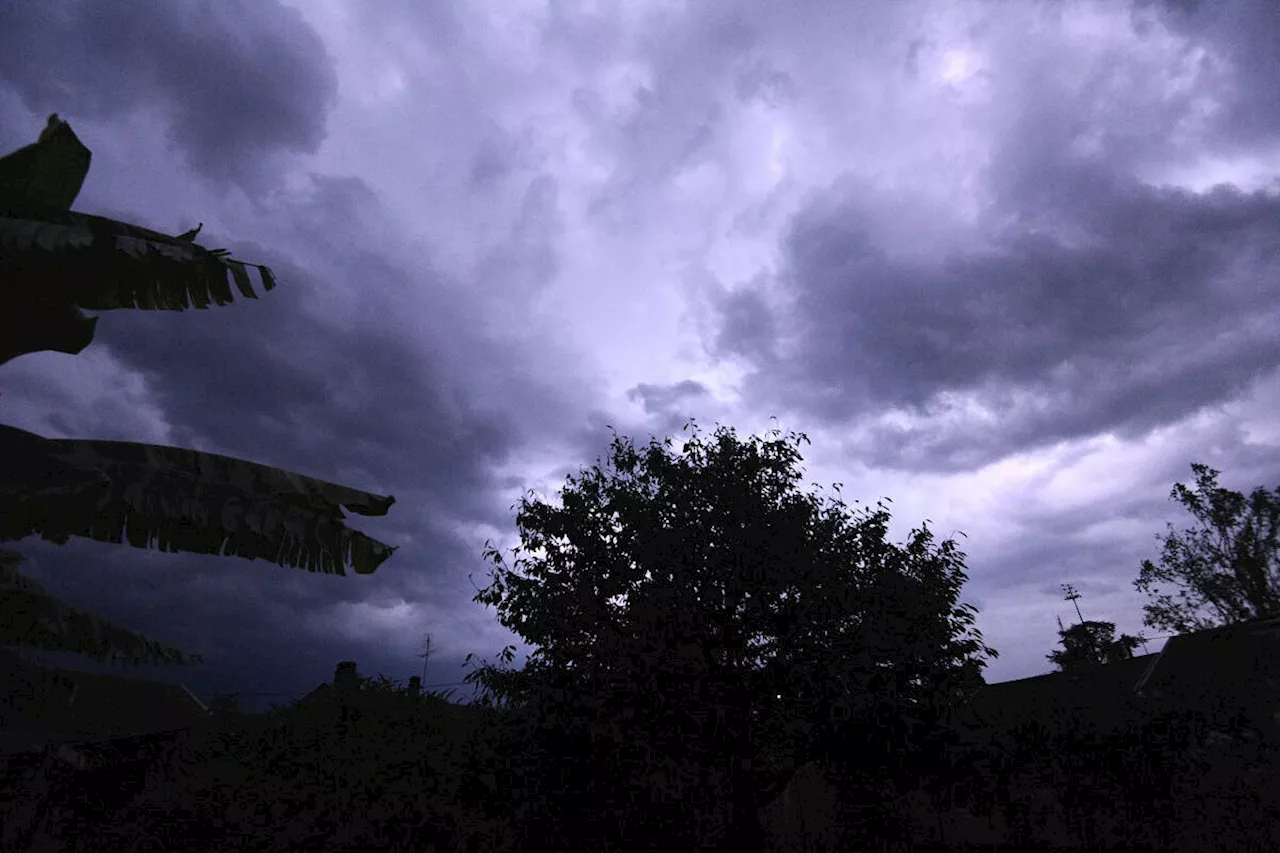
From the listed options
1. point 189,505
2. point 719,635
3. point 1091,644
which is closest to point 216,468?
point 189,505

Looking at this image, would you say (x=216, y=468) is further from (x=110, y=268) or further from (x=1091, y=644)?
(x=1091, y=644)

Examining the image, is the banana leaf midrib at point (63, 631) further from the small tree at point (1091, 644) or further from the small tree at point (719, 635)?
the small tree at point (1091, 644)

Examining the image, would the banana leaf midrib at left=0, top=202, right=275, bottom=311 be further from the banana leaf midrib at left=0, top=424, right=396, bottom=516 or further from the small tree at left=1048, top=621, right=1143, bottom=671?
the small tree at left=1048, top=621, right=1143, bottom=671

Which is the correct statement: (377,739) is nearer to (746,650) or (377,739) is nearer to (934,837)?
(746,650)

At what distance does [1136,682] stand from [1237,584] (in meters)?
20.2

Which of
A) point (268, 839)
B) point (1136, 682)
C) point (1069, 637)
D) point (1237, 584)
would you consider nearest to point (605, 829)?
point (268, 839)

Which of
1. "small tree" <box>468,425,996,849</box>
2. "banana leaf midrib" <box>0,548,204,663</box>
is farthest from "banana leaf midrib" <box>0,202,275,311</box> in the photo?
"small tree" <box>468,425,996,849</box>

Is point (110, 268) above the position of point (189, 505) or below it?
above

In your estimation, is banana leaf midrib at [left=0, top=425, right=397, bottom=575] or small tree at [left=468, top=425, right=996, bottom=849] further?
small tree at [left=468, top=425, right=996, bottom=849]

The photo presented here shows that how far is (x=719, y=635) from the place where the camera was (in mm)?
13555

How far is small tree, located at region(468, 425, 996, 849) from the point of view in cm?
1095

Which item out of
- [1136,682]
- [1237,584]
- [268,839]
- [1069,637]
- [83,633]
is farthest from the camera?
[1069,637]

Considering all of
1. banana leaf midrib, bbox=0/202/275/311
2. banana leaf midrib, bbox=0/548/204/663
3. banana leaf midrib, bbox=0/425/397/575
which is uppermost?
banana leaf midrib, bbox=0/202/275/311

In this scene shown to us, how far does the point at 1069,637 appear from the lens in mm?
65688
